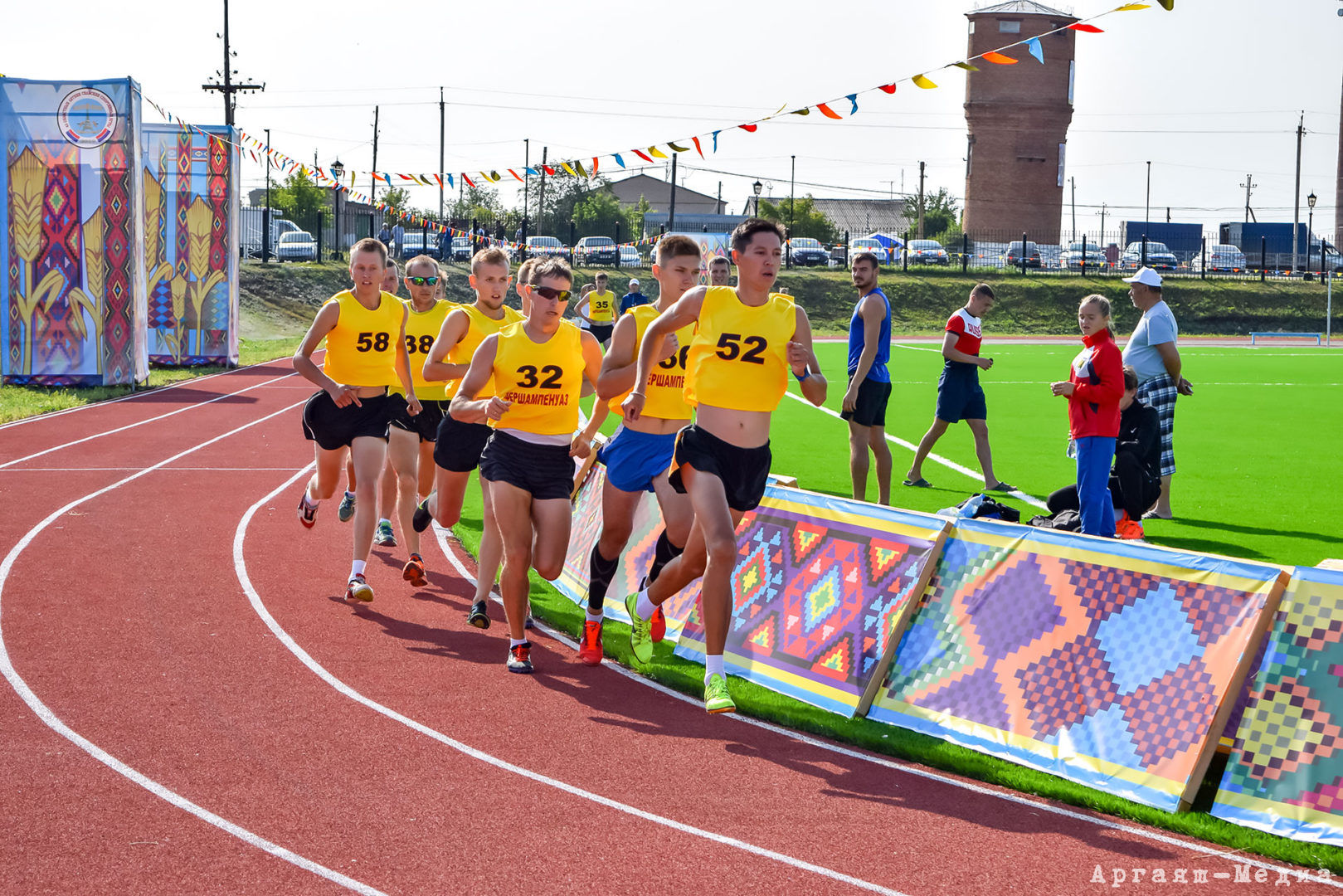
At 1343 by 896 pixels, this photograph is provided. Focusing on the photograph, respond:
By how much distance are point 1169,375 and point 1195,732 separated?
5.56 m

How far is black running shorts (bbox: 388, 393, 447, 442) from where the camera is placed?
8648 mm

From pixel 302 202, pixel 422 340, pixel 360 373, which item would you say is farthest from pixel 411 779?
pixel 302 202

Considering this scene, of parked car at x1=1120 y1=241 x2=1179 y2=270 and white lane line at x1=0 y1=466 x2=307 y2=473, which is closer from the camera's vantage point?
white lane line at x1=0 y1=466 x2=307 y2=473

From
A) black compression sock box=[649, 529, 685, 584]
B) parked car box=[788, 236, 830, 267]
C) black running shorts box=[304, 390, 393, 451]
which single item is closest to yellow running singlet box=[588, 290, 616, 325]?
black running shorts box=[304, 390, 393, 451]

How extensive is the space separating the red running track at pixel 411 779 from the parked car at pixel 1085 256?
5947cm

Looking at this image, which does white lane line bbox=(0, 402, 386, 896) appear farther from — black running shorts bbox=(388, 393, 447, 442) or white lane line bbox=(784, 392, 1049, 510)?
white lane line bbox=(784, 392, 1049, 510)

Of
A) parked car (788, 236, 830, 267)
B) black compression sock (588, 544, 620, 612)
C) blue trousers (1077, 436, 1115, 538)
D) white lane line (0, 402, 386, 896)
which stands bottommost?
white lane line (0, 402, 386, 896)

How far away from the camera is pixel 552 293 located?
6.54 metres

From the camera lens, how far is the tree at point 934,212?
110m

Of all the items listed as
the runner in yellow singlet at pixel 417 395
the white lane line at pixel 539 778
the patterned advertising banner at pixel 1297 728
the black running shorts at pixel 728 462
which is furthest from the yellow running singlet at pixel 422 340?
the patterned advertising banner at pixel 1297 728

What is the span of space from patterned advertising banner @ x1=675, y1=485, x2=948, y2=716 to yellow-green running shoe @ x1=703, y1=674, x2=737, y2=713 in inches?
20.3

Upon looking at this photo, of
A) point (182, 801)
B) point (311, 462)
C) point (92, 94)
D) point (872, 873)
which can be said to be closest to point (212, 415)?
point (311, 462)

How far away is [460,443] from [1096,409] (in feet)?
13.7

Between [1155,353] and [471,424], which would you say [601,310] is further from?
[471,424]
